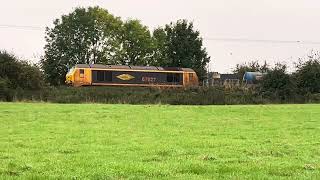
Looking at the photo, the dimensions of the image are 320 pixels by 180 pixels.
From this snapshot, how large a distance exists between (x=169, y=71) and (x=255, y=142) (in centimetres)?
5639

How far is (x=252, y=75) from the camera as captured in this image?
8194cm

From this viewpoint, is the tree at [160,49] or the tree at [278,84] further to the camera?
the tree at [160,49]

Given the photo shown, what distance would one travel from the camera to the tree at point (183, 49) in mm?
87188

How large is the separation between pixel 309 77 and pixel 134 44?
1282 inches

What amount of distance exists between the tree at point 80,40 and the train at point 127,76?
47.0 ft

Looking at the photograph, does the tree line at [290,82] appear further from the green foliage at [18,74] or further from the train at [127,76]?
the green foliage at [18,74]

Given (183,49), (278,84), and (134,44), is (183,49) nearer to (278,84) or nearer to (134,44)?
(134,44)

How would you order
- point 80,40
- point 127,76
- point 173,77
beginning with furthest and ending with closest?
1. point 80,40
2. point 173,77
3. point 127,76

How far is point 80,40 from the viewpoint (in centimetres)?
8662

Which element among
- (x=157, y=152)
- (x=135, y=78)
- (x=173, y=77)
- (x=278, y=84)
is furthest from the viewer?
(x=173, y=77)

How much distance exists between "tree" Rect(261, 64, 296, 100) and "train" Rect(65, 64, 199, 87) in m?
10.4

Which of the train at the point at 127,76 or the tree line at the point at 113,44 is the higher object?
the tree line at the point at 113,44

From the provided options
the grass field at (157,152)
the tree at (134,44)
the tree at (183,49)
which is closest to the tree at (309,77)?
the tree at (183,49)

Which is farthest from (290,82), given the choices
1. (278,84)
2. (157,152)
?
(157,152)
